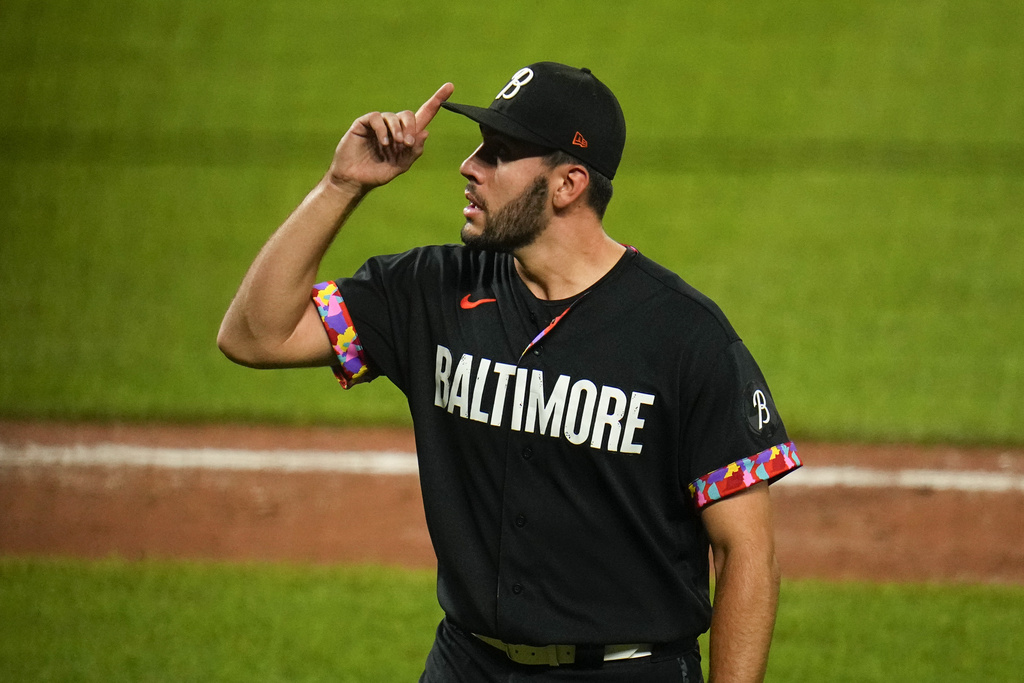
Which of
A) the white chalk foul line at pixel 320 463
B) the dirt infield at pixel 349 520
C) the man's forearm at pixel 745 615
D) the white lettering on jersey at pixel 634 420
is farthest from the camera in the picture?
the white chalk foul line at pixel 320 463

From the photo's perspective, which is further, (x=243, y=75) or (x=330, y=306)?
(x=243, y=75)

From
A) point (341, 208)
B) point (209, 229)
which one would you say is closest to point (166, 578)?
point (341, 208)

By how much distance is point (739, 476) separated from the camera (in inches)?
110

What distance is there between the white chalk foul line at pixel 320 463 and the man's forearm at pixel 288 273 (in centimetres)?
435

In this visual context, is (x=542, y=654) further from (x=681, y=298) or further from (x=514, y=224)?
(x=514, y=224)

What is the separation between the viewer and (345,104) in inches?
596

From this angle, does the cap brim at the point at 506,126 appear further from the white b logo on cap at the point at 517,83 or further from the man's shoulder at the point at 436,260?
the man's shoulder at the point at 436,260

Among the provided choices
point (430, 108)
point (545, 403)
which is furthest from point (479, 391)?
point (430, 108)

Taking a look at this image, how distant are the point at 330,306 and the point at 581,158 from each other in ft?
2.41

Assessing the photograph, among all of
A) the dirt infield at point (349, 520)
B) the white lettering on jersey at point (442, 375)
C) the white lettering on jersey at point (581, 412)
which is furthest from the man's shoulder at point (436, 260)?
the dirt infield at point (349, 520)

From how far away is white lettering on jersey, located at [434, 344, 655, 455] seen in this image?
291 cm

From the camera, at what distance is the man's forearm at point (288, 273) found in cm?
305

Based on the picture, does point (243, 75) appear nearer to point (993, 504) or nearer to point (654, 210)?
point (654, 210)

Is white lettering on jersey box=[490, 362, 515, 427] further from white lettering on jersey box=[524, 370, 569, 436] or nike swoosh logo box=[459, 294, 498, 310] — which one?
nike swoosh logo box=[459, 294, 498, 310]
